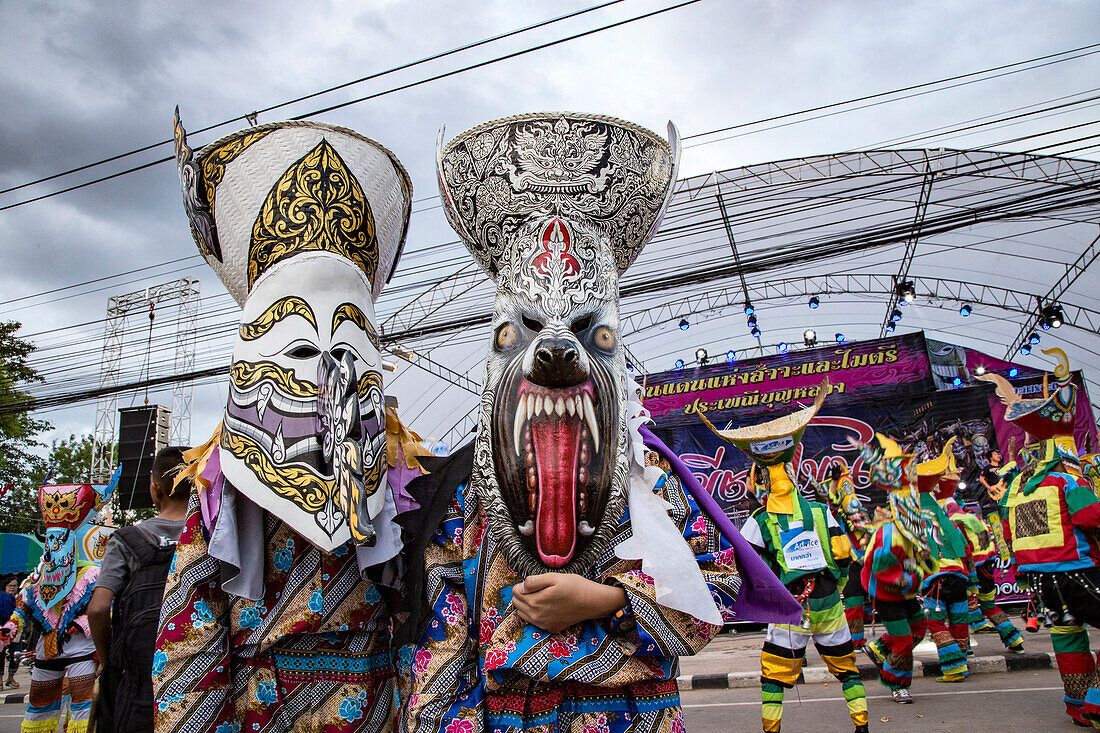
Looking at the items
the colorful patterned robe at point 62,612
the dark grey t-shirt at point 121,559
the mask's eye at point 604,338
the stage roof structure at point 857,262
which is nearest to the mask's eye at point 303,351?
the mask's eye at point 604,338

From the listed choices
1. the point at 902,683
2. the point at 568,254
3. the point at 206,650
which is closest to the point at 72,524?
the point at 206,650

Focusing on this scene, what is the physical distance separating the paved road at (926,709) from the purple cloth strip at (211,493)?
447 cm

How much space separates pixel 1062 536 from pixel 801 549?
1.51 m

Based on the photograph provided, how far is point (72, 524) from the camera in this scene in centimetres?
569

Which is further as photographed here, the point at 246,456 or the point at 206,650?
the point at 206,650

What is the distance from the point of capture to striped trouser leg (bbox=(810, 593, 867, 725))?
4906 millimetres

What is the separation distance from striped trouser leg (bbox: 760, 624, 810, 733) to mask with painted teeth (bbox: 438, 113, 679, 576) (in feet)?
11.1

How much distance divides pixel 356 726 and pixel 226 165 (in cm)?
169

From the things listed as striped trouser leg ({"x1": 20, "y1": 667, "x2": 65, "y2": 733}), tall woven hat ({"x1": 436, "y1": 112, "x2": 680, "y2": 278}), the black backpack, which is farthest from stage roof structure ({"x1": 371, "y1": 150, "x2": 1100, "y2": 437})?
tall woven hat ({"x1": 436, "y1": 112, "x2": 680, "y2": 278})

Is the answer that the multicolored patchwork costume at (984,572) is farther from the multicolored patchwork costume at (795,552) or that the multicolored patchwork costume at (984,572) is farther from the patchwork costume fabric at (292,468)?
the patchwork costume fabric at (292,468)

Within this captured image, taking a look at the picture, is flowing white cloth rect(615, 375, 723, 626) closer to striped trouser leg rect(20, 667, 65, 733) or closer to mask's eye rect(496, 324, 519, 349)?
mask's eye rect(496, 324, 519, 349)

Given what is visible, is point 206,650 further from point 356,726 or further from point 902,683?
point 902,683

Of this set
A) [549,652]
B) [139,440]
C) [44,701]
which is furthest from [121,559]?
[139,440]

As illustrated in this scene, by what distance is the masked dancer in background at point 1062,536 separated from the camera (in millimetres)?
4332
